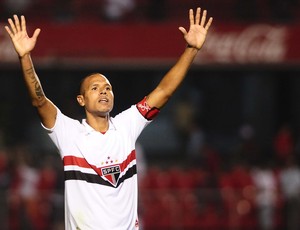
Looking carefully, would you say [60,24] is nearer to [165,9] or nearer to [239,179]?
[165,9]

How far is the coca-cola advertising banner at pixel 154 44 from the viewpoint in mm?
19734

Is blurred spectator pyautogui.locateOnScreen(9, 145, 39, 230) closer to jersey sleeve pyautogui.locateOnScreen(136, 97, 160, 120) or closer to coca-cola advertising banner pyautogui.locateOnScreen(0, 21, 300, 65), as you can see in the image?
coca-cola advertising banner pyautogui.locateOnScreen(0, 21, 300, 65)

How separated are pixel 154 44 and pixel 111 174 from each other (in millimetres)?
13549

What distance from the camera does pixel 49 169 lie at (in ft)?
51.6

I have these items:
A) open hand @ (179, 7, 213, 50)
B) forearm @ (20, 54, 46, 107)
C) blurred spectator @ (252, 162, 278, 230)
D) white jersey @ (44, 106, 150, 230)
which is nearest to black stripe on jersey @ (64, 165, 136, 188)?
white jersey @ (44, 106, 150, 230)

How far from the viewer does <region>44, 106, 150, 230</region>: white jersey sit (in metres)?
6.71

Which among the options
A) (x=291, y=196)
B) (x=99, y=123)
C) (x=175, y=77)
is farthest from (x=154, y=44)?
(x=99, y=123)

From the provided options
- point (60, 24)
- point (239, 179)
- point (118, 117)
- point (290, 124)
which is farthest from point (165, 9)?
point (118, 117)

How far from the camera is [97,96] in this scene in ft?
22.5

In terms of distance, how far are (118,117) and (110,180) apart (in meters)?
0.58

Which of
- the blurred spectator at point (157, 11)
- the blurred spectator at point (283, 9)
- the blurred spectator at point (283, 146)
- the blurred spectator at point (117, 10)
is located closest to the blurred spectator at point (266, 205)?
the blurred spectator at point (283, 146)

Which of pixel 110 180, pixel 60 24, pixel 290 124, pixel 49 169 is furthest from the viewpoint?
pixel 290 124

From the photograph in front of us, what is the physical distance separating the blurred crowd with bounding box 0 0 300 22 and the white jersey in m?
13.2

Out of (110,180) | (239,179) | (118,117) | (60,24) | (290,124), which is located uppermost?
(60,24)
